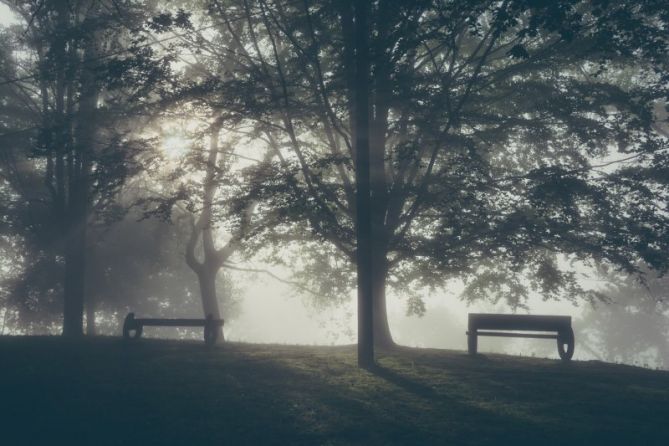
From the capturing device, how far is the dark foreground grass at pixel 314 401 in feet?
23.0

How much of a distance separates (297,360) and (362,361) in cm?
145

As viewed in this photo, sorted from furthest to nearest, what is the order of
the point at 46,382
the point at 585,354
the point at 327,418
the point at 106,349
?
the point at 585,354 < the point at 106,349 < the point at 46,382 < the point at 327,418

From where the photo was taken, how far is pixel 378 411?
26.2 ft

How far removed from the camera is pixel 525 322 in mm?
13219

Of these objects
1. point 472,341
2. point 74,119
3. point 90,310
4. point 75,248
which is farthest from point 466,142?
point 90,310

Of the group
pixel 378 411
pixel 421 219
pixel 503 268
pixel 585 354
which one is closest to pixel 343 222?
pixel 421 219

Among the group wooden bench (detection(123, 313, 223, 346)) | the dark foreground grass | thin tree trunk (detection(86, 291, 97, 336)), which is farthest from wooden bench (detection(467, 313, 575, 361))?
thin tree trunk (detection(86, 291, 97, 336))

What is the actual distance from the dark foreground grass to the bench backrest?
1076 millimetres

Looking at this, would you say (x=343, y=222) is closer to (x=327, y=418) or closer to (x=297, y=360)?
(x=297, y=360)

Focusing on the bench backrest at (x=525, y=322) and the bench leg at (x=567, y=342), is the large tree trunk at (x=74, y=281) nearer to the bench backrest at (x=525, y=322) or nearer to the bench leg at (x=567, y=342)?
the bench backrest at (x=525, y=322)

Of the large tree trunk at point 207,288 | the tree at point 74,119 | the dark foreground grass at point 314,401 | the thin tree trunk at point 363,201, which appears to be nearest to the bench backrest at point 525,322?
the dark foreground grass at point 314,401

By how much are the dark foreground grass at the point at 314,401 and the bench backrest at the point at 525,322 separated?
3.53 feet

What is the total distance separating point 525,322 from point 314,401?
684 centimetres

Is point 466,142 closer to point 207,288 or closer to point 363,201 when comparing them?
point 363,201
